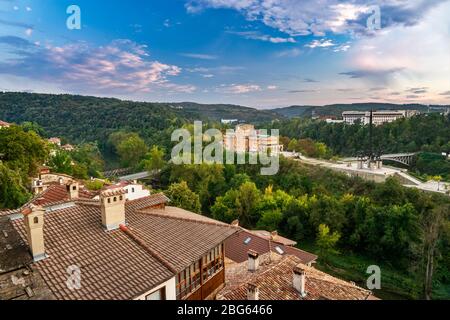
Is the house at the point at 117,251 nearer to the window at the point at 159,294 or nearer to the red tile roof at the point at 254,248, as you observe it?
the window at the point at 159,294

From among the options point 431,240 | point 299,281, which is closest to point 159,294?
point 299,281

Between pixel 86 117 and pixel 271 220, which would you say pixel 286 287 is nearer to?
pixel 271 220

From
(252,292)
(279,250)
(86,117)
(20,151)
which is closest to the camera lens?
(252,292)

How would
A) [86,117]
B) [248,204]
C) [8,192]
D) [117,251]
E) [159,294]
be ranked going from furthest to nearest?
[86,117] < [248,204] < [8,192] < [117,251] < [159,294]

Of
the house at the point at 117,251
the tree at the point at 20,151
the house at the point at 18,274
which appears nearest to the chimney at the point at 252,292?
the house at the point at 117,251

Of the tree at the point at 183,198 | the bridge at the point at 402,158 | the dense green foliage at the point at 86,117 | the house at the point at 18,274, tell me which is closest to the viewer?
the house at the point at 18,274

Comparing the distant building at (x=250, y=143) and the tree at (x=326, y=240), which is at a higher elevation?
the distant building at (x=250, y=143)

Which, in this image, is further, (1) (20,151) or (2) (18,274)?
(1) (20,151)
